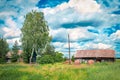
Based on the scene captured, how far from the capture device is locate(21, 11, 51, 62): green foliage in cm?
4600

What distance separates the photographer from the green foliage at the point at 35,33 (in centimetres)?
4600

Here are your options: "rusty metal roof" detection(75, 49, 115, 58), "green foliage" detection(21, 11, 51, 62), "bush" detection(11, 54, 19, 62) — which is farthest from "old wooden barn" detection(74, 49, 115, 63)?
"bush" detection(11, 54, 19, 62)

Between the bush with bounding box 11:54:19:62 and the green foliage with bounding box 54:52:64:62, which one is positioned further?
the bush with bounding box 11:54:19:62

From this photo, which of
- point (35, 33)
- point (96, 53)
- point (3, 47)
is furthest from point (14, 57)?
point (96, 53)

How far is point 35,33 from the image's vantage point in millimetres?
46438

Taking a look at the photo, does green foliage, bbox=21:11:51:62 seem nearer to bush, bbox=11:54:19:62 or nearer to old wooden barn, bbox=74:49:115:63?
bush, bbox=11:54:19:62

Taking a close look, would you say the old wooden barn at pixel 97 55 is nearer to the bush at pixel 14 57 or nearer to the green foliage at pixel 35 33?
the green foliage at pixel 35 33

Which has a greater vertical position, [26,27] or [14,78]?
[26,27]

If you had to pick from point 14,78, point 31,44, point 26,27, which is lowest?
point 14,78

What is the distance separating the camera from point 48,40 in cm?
4703

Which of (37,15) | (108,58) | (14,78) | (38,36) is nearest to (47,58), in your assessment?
(38,36)

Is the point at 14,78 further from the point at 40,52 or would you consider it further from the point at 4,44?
the point at 4,44

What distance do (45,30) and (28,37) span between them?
3680 mm

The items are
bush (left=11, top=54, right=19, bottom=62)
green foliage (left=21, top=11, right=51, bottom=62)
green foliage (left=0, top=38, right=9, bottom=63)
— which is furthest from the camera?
bush (left=11, top=54, right=19, bottom=62)
